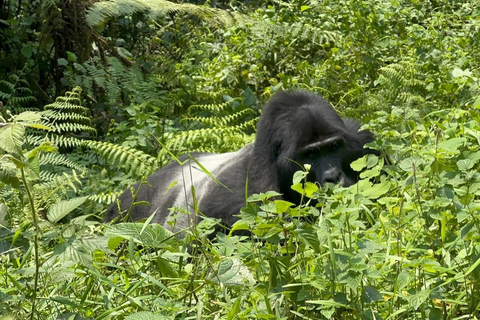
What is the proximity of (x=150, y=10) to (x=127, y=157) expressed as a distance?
6.82ft

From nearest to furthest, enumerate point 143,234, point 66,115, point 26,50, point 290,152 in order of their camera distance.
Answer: point 143,234, point 290,152, point 66,115, point 26,50

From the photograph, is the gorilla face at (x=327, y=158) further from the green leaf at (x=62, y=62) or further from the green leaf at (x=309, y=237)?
the green leaf at (x=62, y=62)

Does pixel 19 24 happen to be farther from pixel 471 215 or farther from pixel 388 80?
pixel 471 215

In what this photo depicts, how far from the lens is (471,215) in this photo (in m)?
1.82

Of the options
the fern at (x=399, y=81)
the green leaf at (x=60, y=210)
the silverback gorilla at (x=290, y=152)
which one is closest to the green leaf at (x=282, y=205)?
the green leaf at (x=60, y=210)

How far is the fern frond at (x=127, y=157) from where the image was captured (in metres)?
4.63

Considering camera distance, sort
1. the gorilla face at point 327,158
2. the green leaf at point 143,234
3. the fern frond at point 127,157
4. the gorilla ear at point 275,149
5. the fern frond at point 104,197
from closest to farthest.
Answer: the green leaf at point 143,234 < the gorilla face at point 327,158 < the gorilla ear at point 275,149 < the fern frond at point 104,197 < the fern frond at point 127,157

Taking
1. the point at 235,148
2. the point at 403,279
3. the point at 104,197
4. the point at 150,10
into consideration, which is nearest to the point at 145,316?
the point at 403,279

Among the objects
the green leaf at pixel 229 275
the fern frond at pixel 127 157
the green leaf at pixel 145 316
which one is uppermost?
the green leaf at pixel 145 316

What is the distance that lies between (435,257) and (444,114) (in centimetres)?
129

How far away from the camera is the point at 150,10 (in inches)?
250

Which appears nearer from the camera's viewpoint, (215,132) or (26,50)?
(215,132)

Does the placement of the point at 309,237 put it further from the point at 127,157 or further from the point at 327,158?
the point at 127,157

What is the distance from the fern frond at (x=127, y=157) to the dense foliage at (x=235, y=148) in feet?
0.06
